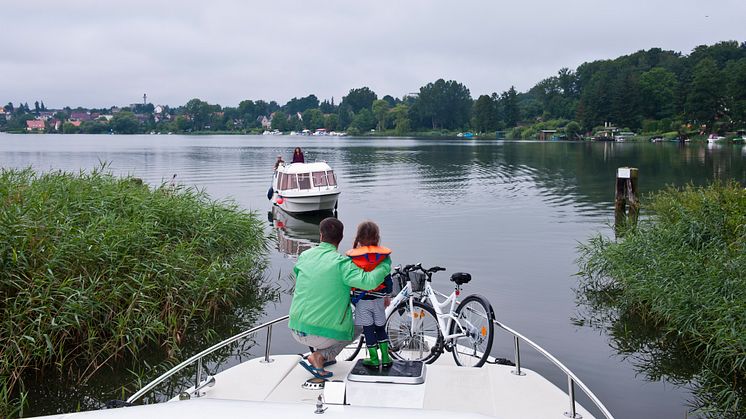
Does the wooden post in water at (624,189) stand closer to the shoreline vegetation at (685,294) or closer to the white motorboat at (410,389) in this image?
the shoreline vegetation at (685,294)

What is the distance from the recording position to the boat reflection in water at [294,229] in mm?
22750

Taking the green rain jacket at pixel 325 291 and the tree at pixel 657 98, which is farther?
the tree at pixel 657 98

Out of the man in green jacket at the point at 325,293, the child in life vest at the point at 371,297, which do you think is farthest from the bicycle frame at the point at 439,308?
the man in green jacket at the point at 325,293

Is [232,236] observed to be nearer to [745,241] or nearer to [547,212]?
[745,241]

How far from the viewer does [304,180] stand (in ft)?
96.3

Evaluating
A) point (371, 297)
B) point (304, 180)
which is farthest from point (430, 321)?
point (304, 180)

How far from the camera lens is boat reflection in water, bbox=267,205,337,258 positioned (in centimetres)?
2275

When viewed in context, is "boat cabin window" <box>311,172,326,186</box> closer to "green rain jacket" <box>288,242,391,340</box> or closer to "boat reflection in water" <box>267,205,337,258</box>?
"boat reflection in water" <box>267,205,337,258</box>

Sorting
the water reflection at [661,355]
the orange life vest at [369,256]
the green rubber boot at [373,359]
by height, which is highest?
the orange life vest at [369,256]

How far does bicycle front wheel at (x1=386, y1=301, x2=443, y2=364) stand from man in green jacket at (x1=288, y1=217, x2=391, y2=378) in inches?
51.6

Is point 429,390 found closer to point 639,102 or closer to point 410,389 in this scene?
point 410,389

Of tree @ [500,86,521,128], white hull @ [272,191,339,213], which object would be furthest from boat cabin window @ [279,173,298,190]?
tree @ [500,86,521,128]

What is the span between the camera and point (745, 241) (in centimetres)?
1128

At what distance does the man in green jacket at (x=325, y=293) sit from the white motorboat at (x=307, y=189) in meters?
22.0
